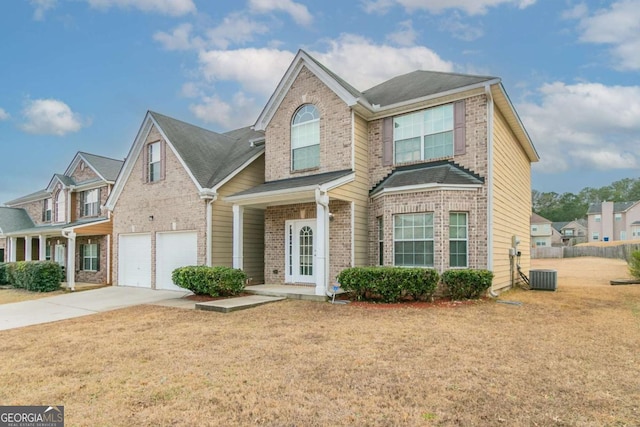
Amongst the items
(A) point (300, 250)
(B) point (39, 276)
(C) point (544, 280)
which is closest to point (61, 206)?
(B) point (39, 276)

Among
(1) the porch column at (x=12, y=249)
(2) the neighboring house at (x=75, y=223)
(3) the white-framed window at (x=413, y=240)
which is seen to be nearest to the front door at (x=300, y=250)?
(3) the white-framed window at (x=413, y=240)

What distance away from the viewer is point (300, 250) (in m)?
12.9

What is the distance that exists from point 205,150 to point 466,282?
1129 cm

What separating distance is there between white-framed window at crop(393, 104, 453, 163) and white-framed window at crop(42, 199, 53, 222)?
2196 cm

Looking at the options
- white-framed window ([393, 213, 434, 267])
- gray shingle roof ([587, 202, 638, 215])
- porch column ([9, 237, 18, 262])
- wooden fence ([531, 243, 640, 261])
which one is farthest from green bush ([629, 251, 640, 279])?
gray shingle roof ([587, 202, 638, 215])

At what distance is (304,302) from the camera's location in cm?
1030

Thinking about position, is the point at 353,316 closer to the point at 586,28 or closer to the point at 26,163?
the point at 586,28

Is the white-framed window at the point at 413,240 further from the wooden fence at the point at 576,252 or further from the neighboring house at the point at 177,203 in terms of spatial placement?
the wooden fence at the point at 576,252

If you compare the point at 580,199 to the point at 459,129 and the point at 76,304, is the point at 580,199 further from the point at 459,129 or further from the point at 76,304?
the point at 76,304

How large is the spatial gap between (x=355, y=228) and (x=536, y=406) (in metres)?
8.13

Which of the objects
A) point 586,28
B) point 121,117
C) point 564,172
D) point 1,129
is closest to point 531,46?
point 586,28

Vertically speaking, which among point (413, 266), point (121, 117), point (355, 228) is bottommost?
point (413, 266)

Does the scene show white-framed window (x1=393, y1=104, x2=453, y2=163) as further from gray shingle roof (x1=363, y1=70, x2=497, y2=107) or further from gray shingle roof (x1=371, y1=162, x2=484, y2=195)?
gray shingle roof (x1=363, y1=70, x2=497, y2=107)

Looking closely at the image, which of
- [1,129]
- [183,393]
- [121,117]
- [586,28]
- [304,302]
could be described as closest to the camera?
[183,393]
